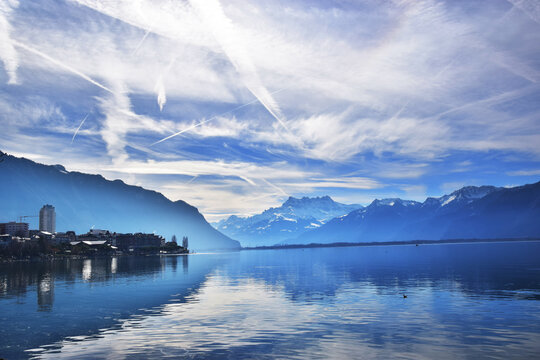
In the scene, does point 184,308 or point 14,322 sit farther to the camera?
point 184,308

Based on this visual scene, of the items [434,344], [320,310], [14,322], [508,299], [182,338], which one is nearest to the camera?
[434,344]

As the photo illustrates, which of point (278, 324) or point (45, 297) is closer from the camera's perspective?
point (278, 324)

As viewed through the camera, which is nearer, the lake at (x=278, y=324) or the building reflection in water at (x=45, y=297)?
the lake at (x=278, y=324)

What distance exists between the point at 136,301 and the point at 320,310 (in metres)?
30.0

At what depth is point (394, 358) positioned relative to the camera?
105ft

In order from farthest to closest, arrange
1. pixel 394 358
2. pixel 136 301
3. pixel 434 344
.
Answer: pixel 136 301 < pixel 434 344 < pixel 394 358

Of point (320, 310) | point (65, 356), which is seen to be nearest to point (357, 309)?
point (320, 310)

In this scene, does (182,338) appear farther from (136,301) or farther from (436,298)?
(436,298)

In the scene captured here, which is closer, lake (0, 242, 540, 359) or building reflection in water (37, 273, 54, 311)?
lake (0, 242, 540, 359)

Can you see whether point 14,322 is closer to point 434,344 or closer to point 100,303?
point 100,303

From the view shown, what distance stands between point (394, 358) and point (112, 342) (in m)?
25.1

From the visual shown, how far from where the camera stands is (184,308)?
2254 inches

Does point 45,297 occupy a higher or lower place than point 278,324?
higher

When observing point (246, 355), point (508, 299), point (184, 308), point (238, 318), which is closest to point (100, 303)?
point (184, 308)
